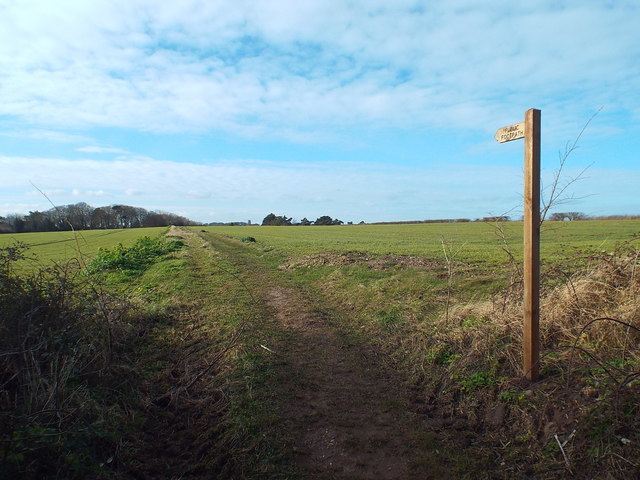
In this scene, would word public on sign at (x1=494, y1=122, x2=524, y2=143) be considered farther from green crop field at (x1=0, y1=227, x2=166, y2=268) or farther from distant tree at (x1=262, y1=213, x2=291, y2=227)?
distant tree at (x1=262, y1=213, x2=291, y2=227)

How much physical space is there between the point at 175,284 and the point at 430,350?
8.74 m

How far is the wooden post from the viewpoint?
15.1 feet

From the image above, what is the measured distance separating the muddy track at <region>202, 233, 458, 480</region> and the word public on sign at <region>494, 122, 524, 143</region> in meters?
3.41

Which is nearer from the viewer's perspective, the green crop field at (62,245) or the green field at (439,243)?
the green crop field at (62,245)

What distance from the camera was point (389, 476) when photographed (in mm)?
3686

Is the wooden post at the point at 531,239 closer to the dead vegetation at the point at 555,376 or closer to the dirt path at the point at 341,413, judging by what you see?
the dead vegetation at the point at 555,376

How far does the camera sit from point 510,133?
4.91 m

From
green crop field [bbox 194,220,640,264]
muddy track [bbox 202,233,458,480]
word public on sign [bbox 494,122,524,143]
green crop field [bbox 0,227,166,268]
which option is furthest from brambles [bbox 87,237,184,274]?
word public on sign [bbox 494,122,524,143]

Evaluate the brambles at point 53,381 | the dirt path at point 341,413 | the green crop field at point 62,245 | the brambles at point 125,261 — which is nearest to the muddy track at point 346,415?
the dirt path at point 341,413

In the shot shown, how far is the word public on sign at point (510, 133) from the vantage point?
476 centimetres

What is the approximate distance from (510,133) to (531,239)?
1.29 meters

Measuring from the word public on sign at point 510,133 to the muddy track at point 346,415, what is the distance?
341 centimetres

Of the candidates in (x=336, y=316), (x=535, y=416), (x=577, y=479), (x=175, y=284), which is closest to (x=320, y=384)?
(x=535, y=416)

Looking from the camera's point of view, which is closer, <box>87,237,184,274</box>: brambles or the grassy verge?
the grassy verge
